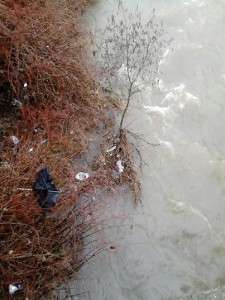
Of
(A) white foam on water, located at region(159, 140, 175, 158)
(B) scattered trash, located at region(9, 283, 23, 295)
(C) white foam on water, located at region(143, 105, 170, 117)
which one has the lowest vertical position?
(B) scattered trash, located at region(9, 283, 23, 295)

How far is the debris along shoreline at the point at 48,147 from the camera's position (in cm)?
400

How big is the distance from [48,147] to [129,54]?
2.23 meters

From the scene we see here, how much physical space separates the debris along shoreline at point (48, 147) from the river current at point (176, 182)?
29 centimetres

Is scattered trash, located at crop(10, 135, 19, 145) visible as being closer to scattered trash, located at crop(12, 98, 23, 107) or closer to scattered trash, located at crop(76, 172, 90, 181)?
scattered trash, located at crop(12, 98, 23, 107)

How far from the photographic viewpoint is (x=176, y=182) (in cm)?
539

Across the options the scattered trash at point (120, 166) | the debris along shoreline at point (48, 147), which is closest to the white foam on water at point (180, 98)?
the debris along shoreline at point (48, 147)

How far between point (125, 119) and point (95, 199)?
1404 millimetres

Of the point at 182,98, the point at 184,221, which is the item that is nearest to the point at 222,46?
the point at 182,98

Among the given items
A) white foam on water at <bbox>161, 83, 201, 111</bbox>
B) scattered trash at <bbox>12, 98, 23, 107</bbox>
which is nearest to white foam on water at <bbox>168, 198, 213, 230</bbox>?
white foam on water at <bbox>161, 83, 201, 111</bbox>

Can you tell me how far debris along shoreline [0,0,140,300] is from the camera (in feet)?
13.1

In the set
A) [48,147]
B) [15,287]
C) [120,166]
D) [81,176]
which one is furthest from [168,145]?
[15,287]

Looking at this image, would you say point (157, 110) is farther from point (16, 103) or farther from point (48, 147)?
point (16, 103)

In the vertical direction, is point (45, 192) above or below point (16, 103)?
below

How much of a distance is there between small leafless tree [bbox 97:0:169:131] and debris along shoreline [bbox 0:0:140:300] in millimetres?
330
